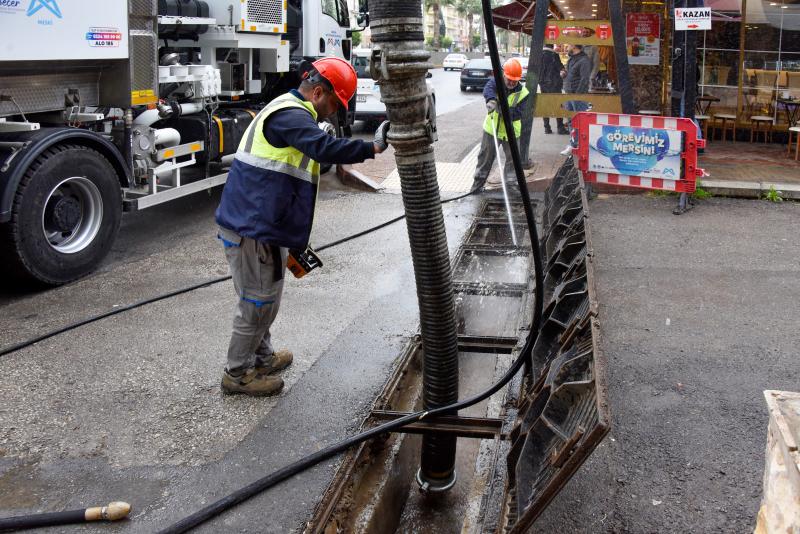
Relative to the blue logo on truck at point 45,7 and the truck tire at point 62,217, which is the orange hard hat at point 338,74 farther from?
the truck tire at point 62,217

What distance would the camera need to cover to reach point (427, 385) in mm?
3848

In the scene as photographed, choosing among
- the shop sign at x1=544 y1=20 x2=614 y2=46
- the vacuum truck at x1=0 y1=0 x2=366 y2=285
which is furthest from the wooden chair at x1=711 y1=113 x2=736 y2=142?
the vacuum truck at x1=0 y1=0 x2=366 y2=285

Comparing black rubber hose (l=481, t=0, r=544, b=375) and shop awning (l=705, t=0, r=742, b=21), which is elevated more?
shop awning (l=705, t=0, r=742, b=21)

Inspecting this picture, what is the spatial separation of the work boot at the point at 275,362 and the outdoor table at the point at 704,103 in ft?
41.4

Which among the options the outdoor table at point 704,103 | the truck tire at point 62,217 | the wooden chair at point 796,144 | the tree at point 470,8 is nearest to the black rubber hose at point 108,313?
the truck tire at point 62,217

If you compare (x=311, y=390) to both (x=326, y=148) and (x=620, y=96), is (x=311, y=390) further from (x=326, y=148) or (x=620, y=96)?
(x=620, y=96)

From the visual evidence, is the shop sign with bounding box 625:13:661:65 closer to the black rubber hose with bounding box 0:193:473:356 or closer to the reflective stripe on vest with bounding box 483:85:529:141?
the reflective stripe on vest with bounding box 483:85:529:141

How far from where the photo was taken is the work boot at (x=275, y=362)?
16.9 feet

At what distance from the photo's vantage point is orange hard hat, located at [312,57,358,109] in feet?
14.7

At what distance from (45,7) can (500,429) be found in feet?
16.6

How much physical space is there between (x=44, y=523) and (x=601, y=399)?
241 cm

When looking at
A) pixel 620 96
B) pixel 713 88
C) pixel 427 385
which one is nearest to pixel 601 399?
pixel 427 385

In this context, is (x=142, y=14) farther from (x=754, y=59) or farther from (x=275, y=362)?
(x=754, y=59)

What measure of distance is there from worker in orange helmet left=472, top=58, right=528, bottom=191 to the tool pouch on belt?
20.5 ft
